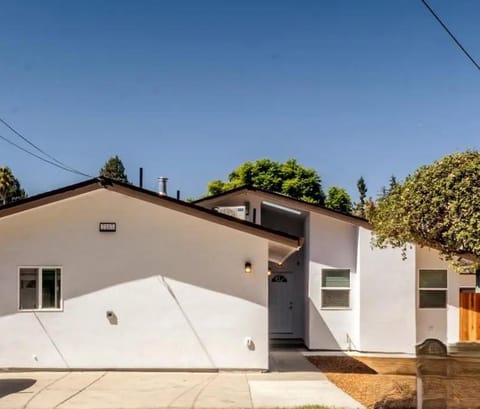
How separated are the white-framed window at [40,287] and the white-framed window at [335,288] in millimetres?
7623

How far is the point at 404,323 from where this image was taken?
15.6 m

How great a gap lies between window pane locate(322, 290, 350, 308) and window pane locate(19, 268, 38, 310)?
806 centimetres

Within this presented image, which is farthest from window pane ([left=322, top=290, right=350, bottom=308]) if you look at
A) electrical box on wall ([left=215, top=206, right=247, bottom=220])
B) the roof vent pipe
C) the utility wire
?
the utility wire

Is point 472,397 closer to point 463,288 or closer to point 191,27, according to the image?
point 463,288

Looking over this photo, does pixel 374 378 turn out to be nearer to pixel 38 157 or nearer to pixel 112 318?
pixel 112 318

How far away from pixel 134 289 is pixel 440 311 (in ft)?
30.0

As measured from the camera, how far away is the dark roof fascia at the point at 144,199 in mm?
11820

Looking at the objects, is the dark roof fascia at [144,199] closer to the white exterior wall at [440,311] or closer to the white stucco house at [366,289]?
the white stucco house at [366,289]

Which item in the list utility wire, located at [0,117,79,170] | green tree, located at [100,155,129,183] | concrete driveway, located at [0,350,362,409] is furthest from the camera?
green tree, located at [100,155,129,183]

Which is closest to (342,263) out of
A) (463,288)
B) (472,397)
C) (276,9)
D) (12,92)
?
(463,288)

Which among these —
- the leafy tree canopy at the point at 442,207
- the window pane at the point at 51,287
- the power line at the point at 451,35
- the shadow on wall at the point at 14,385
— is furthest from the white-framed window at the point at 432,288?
the shadow on wall at the point at 14,385

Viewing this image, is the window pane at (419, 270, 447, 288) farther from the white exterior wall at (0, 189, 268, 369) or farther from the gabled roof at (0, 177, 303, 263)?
the white exterior wall at (0, 189, 268, 369)

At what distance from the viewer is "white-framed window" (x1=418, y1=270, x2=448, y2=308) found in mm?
16031

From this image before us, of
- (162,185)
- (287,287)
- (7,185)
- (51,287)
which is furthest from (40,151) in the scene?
(7,185)
